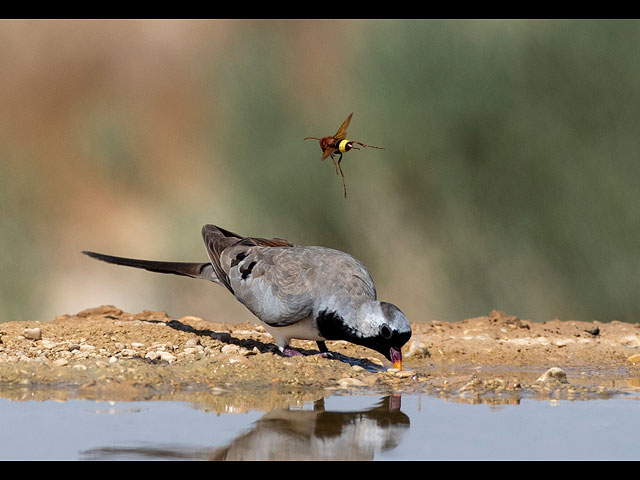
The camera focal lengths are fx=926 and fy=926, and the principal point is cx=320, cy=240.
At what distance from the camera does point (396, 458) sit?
11.8ft

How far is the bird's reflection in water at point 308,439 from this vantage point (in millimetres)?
3568

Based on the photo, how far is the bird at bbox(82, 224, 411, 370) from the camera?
600 cm

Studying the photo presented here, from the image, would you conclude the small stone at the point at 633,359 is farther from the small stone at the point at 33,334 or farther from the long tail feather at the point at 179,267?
the small stone at the point at 33,334

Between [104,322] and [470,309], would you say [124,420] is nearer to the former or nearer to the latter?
[104,322]

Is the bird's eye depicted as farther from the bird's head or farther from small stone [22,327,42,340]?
small stone [22,327,42,340]

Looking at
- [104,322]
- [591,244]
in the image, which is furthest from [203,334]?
[591,244]

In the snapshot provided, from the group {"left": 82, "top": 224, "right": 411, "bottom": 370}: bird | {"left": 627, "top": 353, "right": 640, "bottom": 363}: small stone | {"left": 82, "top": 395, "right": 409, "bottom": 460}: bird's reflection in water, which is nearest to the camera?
{"left": 82, "top": 395, "right": 409, "bottom": 460}: bird's reflection in water

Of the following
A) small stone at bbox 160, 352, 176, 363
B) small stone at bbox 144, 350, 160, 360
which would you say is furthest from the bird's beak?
small stone at bbox 144, 350, 160, 360

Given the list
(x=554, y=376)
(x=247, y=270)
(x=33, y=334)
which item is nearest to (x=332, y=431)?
(x=554, y=376)

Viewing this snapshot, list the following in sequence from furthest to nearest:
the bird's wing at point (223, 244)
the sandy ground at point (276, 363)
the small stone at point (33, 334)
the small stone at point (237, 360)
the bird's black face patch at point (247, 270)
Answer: the bird's wing at point (223, 244) → the bird's black face patch at point (247, 270) → the small stone at point (33, 334) → the small stone at point (237, 360) → the sandy ground at point (276, 363)

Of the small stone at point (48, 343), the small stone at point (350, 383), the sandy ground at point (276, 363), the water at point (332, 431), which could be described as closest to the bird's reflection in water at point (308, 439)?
the water at point (332, 431)

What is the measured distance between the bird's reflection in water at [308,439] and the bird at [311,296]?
1197 mm

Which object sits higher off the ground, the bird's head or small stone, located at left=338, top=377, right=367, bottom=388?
the bird's head

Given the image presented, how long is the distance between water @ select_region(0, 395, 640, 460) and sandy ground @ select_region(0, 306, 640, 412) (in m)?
0.29
